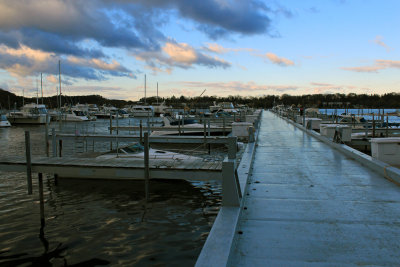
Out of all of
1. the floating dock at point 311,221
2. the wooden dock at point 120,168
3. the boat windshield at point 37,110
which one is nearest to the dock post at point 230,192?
the floating dock at point 311,221

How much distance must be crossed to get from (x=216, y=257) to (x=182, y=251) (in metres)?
3.25

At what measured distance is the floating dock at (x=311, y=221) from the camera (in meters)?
4.61

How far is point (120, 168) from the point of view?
31.4 feet

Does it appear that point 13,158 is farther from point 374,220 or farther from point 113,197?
point 374,220

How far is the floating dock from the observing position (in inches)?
181

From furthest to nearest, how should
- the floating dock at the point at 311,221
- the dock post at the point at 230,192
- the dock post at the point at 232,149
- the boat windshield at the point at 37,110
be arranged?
1. the boat windshield at the point at 37,110
2. the dock post at the point at 232,149
3. the dock post at the point at 230,192
4. the floating dock at the point at 311,221

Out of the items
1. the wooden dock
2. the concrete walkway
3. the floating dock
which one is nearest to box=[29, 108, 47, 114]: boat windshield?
the wooden dock

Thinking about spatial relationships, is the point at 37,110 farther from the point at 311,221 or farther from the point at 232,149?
the point at 311,221

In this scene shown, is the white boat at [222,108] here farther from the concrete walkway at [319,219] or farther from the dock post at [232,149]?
the concrete walkway at [319,219]

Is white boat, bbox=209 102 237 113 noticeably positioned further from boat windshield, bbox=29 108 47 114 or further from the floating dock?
the floating dock

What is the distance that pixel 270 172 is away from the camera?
10.0 m

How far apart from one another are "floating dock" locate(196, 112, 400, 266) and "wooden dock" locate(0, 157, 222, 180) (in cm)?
124

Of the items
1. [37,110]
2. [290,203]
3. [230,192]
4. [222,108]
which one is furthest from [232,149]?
[37,110]

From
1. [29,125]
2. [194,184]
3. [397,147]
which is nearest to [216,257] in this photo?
[397,147]
